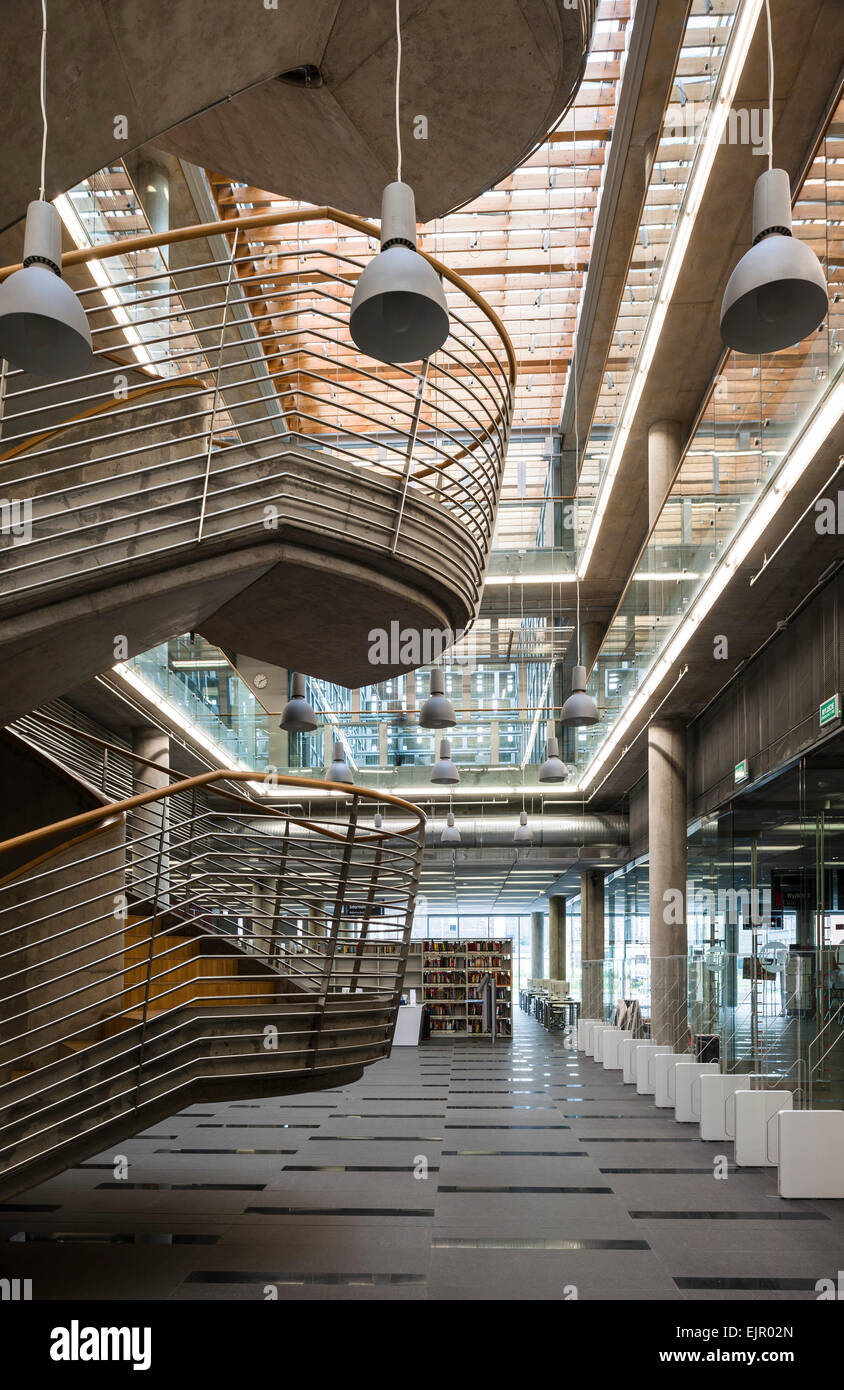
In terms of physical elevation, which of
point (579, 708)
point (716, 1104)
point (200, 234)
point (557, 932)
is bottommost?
point (557, 932)

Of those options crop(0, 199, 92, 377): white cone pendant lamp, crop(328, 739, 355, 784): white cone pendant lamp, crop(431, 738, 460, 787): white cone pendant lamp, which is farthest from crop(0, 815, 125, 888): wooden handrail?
crop(328, 739, 355, 784): white cone pendant lamp

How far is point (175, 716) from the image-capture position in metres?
16.9

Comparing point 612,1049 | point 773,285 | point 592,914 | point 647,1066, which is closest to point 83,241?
point 773,285

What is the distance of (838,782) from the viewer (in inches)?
399

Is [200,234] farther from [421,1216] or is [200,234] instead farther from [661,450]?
[661,450]

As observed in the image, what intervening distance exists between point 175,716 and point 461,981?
33.1ft

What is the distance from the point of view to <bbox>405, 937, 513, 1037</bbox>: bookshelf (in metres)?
23.8

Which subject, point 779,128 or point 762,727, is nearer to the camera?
point 779,128

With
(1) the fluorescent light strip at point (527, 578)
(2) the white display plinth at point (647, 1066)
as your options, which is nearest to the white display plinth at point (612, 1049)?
(2) the white display plinth at point (647, 1066)

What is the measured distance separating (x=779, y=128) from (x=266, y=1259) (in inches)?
357

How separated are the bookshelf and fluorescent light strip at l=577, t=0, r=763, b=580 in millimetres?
10893
